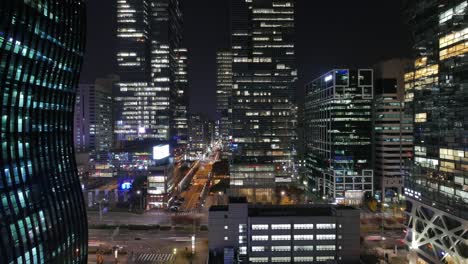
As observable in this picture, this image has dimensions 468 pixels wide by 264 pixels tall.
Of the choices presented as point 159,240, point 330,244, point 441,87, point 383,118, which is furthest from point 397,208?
point 159,240

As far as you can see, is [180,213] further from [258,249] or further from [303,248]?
[303,248]

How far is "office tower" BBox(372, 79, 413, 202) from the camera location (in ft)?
371

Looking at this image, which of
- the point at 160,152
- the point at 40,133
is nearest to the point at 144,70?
the point at 160,152

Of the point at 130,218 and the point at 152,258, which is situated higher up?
the point at 130,218

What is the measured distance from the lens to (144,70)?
186 meters

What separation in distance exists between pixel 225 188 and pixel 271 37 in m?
64.0

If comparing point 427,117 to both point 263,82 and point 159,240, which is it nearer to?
point 159,240

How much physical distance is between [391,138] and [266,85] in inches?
1984

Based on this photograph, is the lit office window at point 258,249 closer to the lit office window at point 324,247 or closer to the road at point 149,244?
the road at point 149,244

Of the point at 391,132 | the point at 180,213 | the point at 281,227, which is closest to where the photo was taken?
the point at 281,227

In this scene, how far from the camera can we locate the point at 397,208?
351ft

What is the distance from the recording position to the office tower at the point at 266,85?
13350 centimetres

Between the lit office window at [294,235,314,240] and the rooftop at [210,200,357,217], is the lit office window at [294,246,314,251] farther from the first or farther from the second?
the rooftop at [210,200,357,217]

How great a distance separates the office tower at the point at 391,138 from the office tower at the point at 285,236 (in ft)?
180
